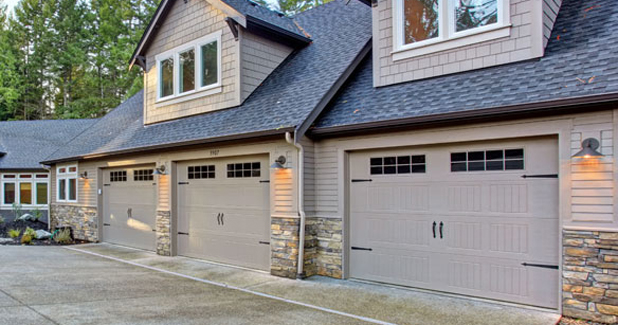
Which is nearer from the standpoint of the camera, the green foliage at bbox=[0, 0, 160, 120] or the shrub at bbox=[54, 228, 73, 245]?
the shrub at bbox=[54, 228, 73, 245]

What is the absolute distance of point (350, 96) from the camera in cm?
752

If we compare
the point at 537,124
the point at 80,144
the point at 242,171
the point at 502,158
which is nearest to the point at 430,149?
the point at 502,158

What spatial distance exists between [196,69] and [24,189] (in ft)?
44.5

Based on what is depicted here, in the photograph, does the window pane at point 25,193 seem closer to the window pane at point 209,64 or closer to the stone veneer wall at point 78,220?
the stone veneer wall at point 78,220

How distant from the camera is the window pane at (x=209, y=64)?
31.2 ft

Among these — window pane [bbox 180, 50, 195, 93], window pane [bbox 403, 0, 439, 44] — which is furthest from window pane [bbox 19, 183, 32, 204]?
window pane [bbox 403, 0, 439, 44]

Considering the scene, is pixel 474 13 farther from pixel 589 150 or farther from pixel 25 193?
pixel 25 193

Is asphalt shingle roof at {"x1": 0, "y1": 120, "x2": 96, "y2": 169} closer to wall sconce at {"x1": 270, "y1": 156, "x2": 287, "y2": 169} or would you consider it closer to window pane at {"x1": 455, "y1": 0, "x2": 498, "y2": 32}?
wall sconce at {"x1": 270, "y1": 156, "x2": 287, "y2": 169}

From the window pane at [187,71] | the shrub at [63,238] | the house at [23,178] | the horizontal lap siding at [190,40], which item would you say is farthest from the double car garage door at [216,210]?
the house at [23,178]

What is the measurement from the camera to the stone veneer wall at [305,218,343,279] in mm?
7051

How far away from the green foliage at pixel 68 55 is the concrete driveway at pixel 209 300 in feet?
72.7

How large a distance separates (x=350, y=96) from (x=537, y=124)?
3.16m

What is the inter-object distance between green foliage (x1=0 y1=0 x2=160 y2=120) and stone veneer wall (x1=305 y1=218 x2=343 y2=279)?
23.4 meters

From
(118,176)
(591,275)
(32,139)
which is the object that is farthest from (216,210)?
(32,139)
